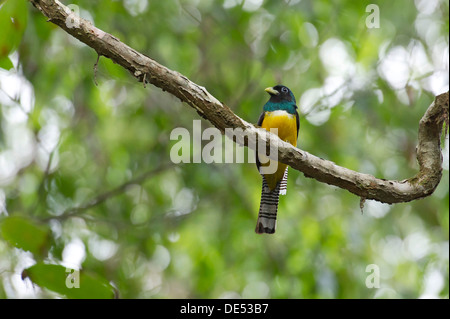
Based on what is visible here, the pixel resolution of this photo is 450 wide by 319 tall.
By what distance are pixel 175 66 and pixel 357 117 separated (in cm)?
177

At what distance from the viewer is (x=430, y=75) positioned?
5.14m

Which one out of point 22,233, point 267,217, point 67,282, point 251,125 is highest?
point 251,125

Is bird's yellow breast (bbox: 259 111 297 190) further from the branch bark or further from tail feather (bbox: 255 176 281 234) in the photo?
the branch bark

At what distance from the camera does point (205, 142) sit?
17.0 feet

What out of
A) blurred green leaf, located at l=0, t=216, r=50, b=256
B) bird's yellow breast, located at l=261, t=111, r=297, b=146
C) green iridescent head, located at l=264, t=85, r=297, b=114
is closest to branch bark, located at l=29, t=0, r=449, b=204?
blurred green leaf, located at l=0, t=216, r=50, b=256

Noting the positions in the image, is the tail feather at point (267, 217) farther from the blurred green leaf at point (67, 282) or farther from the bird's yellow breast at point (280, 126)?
the blurred green leaf at point (67, 282)

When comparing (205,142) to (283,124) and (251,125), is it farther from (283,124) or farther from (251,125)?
(251,125)

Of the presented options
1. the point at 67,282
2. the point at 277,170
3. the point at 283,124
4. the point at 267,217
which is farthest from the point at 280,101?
the point at 67,282

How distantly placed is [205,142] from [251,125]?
8.30 feet

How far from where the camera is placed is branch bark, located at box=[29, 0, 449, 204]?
239 centimetres

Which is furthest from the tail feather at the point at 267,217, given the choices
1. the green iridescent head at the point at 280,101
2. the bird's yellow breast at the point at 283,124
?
the green iridescent head at the point at 280,101

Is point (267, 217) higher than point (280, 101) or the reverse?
the reverse

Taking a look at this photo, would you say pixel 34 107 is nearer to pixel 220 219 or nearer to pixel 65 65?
pixel 65 65
